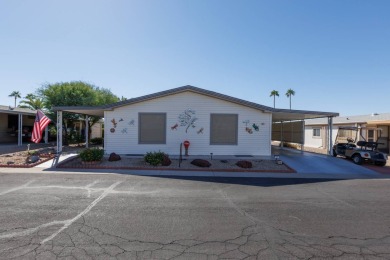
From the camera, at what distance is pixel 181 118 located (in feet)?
49.3

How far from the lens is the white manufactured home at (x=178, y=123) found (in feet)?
49.3

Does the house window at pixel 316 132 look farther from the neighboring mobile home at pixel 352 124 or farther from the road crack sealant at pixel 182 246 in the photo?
the road crack sealant at pixel 182 246

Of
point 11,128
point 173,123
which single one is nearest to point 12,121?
point 11,128

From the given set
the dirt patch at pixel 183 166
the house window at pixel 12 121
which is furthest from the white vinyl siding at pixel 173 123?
the house window at pixel 12 121

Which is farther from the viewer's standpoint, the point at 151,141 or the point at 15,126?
the point at 15,126

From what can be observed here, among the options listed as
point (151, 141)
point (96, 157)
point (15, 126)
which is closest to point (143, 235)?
point (96, 157)

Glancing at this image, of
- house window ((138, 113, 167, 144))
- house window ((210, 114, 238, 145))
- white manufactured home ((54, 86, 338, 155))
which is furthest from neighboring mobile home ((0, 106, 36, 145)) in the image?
house window ((210, 114, 238, 145))

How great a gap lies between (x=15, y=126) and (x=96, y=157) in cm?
1904

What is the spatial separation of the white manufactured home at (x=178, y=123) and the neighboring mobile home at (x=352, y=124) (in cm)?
1083

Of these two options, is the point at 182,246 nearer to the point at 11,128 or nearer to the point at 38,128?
the point at 38,128

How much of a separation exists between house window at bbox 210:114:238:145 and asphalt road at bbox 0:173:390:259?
6.63 metres

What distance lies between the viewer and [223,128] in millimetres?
15133

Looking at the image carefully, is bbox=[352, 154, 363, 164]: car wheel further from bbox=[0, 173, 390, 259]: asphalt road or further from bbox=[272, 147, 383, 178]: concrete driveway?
bbox=[0, 173, 390, 259]: asphalt road

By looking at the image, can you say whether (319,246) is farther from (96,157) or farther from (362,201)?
(96,157)
